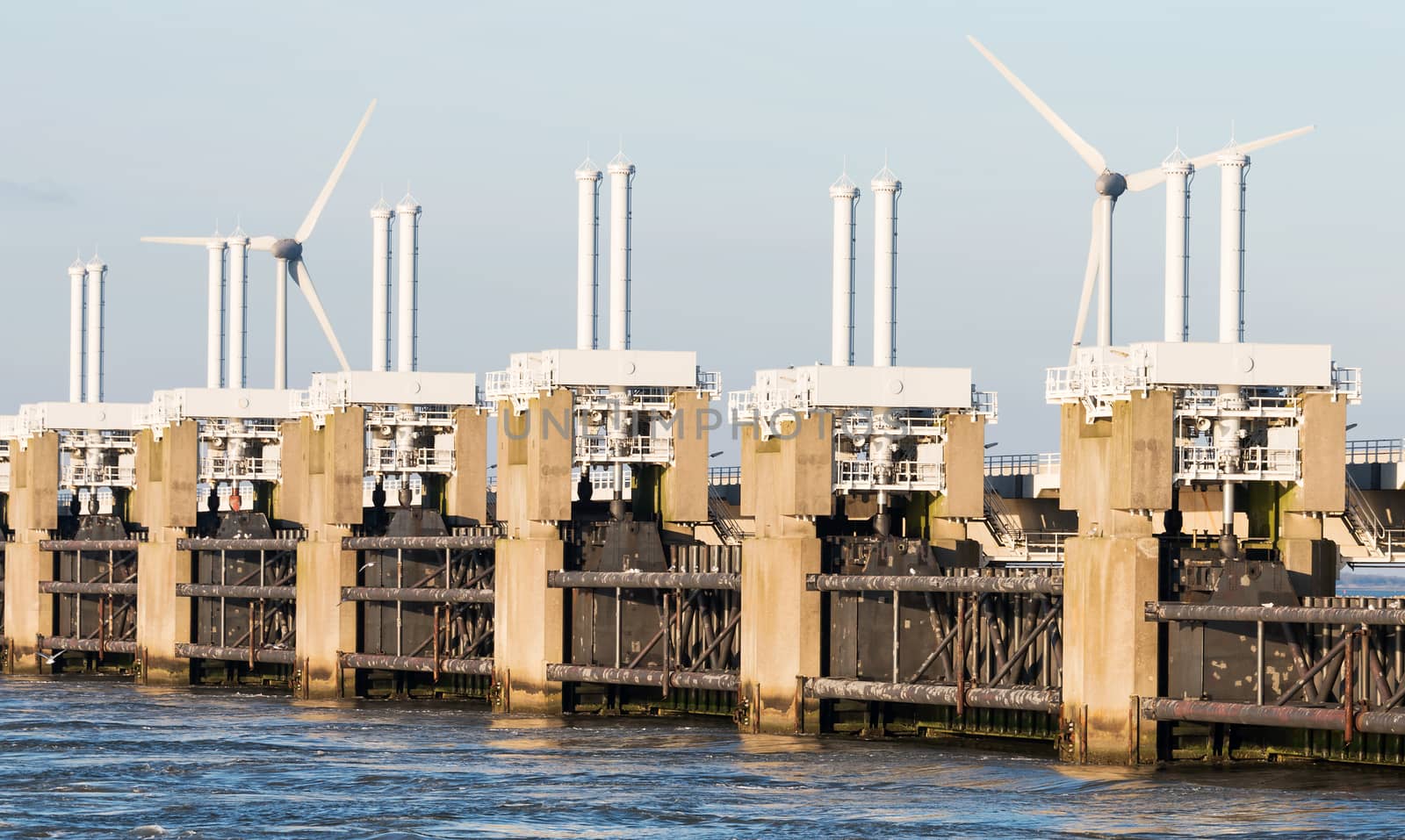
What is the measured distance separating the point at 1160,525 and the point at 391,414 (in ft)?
117

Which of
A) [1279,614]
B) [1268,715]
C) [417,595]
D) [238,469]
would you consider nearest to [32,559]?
[238,469]

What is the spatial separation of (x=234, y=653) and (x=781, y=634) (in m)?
35.0

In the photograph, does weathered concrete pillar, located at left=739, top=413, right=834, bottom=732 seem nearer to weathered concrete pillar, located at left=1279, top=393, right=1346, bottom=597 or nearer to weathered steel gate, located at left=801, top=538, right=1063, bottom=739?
weathered steel gate, located at left=801, top=538, right=1063, bottom=739

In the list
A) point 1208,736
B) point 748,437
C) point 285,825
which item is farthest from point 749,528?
point 285,825

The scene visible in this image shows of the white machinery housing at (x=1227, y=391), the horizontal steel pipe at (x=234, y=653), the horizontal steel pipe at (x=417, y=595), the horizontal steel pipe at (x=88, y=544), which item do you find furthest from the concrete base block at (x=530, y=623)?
the horizontal steel pipe at (x=88, y=544)

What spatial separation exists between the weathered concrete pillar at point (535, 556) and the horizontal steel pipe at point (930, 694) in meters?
12.6

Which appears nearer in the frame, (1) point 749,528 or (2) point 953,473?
(2) point 953,473

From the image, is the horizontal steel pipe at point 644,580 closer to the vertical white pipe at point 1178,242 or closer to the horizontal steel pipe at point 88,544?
the vertical white pipe at point 1178,242

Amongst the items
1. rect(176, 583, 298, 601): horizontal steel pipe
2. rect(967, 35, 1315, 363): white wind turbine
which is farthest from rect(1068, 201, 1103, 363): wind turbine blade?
rect(176, 583, 298, 601): horizontal steel pipe

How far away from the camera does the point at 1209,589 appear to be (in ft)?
225

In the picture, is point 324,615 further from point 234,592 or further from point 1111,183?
point 1111,183

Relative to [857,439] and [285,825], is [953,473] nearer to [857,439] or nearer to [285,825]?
[857,439]

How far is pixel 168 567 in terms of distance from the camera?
362 ft

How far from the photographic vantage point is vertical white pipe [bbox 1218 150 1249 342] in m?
71.8
